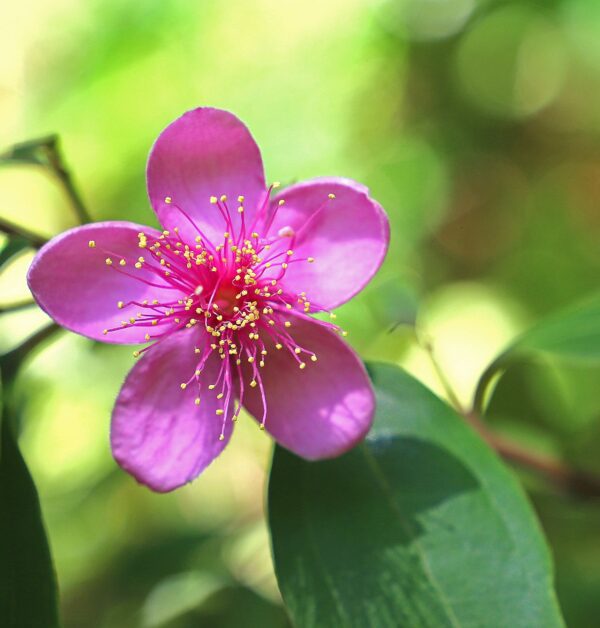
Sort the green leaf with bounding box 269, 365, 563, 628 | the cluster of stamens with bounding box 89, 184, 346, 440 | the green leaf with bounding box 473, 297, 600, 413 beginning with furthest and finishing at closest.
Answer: the green leaf with bounding box 473, 297, 600, 413 < the cluster of stamens with bounding box 89, 184, 346, 440 < the green leaf with bounding box 269, 365, 563, 628

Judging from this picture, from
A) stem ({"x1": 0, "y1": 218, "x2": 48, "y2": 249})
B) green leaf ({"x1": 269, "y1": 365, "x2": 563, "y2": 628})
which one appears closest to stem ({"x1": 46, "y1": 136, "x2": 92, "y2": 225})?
stem ({"x1": 0, "y1": 218, "x2": 48, "y2": 249})

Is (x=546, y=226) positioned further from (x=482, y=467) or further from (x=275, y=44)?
(x=482, y=467)

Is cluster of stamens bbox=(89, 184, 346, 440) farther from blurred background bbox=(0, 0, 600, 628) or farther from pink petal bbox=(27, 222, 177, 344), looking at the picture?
blurred background bbox=(0, 0, 600, 628)

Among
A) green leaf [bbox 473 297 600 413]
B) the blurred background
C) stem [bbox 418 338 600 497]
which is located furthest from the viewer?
the blurred background

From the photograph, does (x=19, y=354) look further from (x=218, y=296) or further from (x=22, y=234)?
(x=218, y=296)

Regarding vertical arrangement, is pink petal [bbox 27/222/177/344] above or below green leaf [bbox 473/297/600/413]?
above

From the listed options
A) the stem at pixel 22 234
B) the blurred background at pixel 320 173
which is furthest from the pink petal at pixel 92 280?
the blurred background at pixel 320 173

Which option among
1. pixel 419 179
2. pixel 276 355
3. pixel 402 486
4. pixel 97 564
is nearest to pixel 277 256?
pixel 276 355

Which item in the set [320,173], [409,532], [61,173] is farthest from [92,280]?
[320,173]
